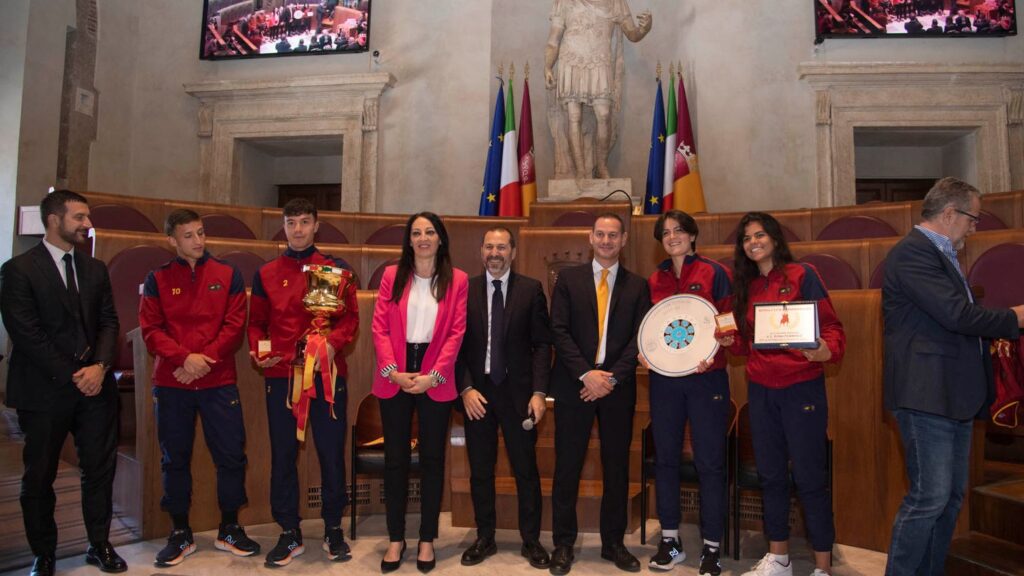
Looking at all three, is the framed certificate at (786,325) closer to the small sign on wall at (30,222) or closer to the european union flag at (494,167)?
the european union flag at (494,167)

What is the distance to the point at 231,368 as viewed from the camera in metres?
2.90

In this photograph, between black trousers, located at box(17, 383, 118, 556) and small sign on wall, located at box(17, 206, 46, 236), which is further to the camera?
small sign on wall, located at box(17, 206, 46, 236)

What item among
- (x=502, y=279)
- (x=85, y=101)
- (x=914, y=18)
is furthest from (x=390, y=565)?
(x=914, y=18)

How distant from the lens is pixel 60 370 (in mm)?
→ 2561

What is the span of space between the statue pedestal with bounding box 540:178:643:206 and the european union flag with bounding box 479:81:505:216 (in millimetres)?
554

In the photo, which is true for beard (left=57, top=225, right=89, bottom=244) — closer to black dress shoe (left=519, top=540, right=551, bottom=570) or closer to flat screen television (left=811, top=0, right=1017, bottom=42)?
black dress shoe (left=519, top=540, right=551, bottom=570)

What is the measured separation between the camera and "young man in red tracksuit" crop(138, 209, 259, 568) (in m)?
2.80

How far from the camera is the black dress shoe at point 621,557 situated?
269 cm

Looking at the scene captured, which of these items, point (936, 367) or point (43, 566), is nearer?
point (936, 367)

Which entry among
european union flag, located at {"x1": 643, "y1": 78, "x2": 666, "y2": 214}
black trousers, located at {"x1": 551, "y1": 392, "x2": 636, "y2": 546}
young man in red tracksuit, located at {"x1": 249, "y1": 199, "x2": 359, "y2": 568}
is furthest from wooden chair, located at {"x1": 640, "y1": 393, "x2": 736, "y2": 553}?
european union flag, located at {"x1": 643, "y1": 78, "x2": 666, "y2": 214}

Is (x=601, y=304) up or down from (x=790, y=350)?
up

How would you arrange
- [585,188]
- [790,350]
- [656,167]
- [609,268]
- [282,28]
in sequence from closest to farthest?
[790,350]
[609,268]
[585,188]
[656,167]
[282,28]

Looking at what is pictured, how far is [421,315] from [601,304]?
0.67 metres

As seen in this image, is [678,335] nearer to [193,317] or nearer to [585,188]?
[193,317]
